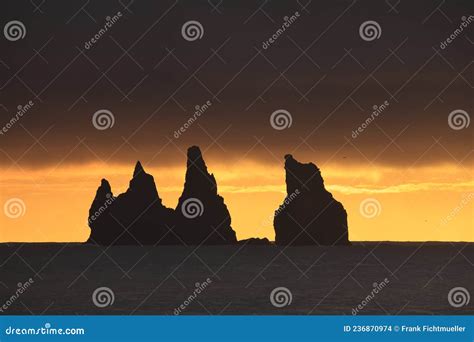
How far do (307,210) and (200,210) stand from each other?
2037 centimetres

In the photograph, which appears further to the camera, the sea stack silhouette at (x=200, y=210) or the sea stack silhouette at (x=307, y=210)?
the sea stack silhouette at (x=200, y=210)

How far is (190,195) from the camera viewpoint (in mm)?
138375

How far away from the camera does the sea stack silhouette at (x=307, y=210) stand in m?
134

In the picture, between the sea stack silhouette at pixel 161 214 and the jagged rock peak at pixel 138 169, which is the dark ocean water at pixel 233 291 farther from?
the jagged rock peak at pixel 138 169

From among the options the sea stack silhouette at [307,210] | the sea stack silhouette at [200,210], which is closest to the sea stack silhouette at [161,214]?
the sea stack silhouette at [200,210]

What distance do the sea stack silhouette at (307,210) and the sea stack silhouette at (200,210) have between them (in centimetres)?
1129

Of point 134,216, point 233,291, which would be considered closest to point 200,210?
point 134,216

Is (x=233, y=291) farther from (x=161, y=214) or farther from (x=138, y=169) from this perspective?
(x=161, y=214)

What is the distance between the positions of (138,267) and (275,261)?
30.1 metres

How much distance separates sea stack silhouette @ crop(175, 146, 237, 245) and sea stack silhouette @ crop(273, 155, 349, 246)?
1129cm

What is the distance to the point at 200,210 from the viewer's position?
150m

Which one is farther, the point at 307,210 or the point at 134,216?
the point at 134,216
